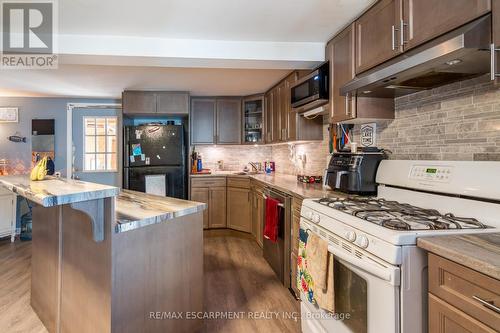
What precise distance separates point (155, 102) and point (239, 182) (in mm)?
1720

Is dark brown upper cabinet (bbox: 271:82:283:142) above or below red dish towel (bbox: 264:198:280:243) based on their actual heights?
above

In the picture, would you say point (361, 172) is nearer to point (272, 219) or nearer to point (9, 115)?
point (272, 219)

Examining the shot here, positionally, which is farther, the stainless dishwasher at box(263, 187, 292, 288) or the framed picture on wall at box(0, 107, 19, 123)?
the framed picture on wall at box(0, 107, 19, 123)

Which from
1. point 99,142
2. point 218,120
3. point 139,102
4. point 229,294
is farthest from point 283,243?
point 99,142

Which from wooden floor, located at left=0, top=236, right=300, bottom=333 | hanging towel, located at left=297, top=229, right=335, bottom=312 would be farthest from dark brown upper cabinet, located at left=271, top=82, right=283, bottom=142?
hanging towel, located at left=297, top=229, right=335, bottom=312

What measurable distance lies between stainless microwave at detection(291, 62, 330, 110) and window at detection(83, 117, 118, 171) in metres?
3.41

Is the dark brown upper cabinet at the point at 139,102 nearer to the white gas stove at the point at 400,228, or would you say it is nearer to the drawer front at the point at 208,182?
Result: the drawer front at the point at 208,182

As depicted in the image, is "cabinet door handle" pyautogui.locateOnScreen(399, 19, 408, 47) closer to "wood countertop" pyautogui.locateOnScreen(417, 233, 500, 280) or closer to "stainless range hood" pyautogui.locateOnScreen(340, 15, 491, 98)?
"stainless range hood" pyautogui.locateOnScreen(340, 15, 491, 98)

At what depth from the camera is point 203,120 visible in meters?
4.46

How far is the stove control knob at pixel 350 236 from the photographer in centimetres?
127

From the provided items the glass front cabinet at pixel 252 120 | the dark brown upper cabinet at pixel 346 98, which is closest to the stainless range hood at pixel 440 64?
the dark brown upper cabinet at pixel 346 98

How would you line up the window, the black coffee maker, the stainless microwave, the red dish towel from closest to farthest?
the black coffee maker
the stainless microwave
the red dish towel
the window

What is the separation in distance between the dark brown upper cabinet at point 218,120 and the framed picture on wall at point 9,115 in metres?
2.79

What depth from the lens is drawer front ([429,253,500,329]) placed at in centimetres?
78
